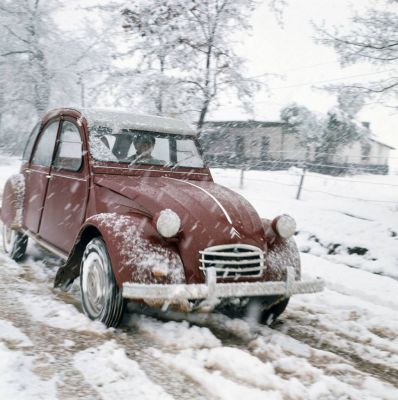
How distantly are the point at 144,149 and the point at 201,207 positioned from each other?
1357 millimetres

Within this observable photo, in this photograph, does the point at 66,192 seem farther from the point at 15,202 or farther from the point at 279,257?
the point at 279,257

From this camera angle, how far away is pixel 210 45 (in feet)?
38.7

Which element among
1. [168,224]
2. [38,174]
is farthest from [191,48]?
[168,224]

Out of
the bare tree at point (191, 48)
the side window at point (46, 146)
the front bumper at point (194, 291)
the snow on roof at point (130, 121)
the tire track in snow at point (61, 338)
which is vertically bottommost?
the tire track in snow at point (61, 338)

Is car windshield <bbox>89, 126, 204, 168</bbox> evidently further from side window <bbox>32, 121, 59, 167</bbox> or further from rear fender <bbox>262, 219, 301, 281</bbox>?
rear fender <bbox>262, 219, 301, 281</bbox>

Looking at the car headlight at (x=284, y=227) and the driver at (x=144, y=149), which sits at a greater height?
the driver at (x=144, y=149)

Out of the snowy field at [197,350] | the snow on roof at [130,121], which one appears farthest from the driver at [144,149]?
the snowy field at [197,350]

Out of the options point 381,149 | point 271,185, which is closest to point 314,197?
point 271,185

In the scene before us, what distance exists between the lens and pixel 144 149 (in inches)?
199

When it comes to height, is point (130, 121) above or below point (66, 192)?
above

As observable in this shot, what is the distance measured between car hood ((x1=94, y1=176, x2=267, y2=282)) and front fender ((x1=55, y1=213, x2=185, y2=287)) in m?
0.13

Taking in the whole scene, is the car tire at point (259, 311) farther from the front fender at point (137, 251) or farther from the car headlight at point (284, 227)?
the front fender at point (137, 251)

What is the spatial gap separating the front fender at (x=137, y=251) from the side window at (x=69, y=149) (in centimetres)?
115

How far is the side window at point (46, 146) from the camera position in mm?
5523
